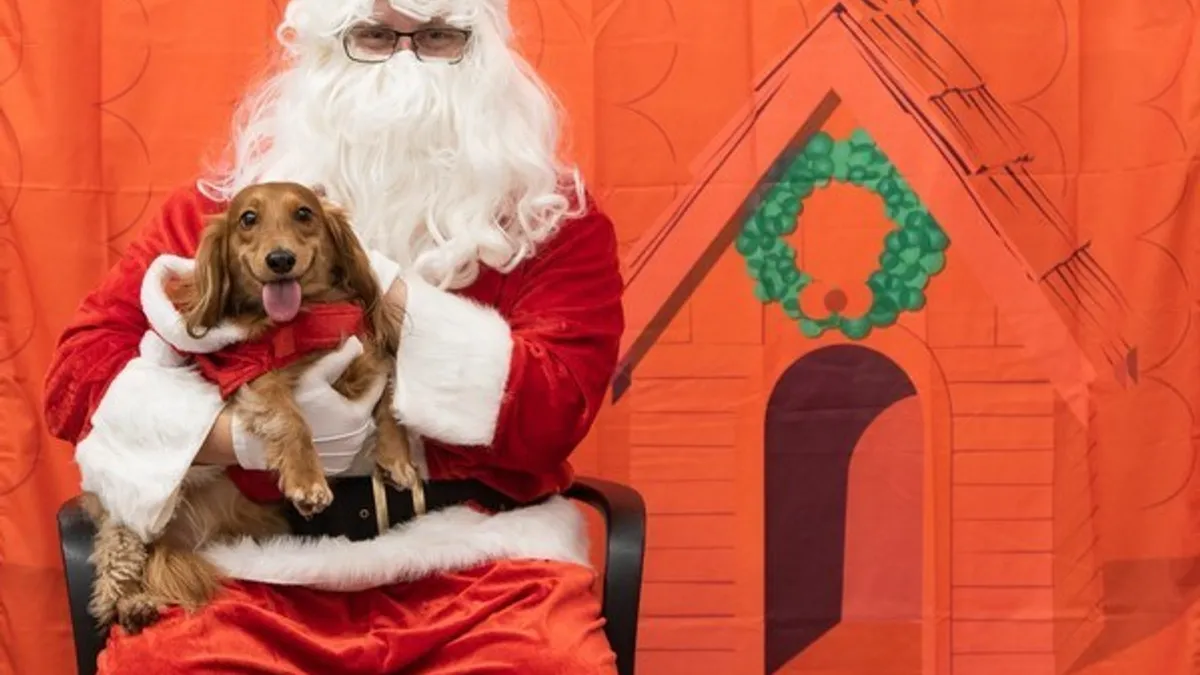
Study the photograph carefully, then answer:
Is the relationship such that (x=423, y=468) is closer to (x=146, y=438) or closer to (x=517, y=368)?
(x=517, y=368)

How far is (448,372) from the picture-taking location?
67.1 inches

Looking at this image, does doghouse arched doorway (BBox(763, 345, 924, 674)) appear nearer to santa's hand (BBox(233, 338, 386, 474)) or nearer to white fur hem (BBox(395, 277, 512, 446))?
white fur hem (BBox(395, 277, 512, 446))

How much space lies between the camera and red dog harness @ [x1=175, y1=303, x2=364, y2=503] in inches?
63.4

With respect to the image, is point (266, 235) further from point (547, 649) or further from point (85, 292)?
point (85, 292)

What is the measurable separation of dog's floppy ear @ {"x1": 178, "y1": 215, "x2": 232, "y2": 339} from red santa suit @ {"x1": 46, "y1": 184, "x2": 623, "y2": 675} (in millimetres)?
21

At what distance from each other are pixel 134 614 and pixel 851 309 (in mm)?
1196

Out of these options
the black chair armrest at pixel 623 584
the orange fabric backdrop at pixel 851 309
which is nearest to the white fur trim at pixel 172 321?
the black chair armrest at pixel 623 584

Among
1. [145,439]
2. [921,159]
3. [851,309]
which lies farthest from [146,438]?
[921,159]

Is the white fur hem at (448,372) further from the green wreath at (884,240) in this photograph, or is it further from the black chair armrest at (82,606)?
the green wreath at (884,240)

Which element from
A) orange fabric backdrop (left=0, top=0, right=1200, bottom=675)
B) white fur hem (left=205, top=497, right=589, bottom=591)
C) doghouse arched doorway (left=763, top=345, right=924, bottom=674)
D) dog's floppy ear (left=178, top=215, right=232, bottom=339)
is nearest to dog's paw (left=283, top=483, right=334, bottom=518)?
white fur hem (left=205, top=497, right=589, bottom=591)

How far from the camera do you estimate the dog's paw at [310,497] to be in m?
1.55

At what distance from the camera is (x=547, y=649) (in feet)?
5.11

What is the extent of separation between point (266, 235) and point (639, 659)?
1073 mm

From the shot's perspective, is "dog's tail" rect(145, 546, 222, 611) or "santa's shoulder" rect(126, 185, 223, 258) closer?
"dog's tail" rect(145, 546, 222, 611)
